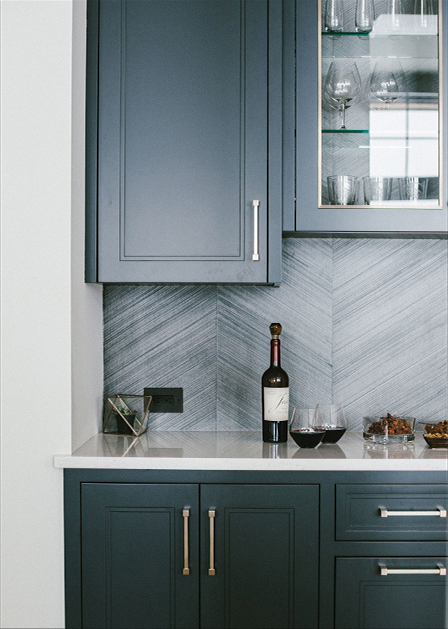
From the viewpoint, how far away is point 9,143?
63.2 inches

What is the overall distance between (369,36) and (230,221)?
0.76 meters

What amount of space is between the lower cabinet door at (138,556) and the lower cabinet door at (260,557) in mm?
53

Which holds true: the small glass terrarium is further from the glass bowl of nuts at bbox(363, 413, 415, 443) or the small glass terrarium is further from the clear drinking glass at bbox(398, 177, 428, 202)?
the clear drinking glass at bbox(398, 177, 428, 202)

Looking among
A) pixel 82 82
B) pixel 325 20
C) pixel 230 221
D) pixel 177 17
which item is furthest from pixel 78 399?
pixel 325 20

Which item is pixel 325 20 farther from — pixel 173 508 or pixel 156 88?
pixel 173 508

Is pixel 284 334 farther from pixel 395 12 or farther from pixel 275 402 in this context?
pixel 395 12

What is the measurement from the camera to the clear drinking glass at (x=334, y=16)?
5.77 feet

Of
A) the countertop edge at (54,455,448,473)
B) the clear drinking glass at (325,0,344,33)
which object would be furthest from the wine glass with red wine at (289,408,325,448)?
the clear drinking glass at (325,0,344,33)

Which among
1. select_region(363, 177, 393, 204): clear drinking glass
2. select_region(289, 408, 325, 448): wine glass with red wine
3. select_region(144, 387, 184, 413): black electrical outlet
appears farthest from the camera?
select_region(144, 387, 184, 413): black electrical outlet

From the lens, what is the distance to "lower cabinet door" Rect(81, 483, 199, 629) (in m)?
1.57

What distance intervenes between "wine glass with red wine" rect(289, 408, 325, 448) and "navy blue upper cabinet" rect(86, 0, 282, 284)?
1.61 feet

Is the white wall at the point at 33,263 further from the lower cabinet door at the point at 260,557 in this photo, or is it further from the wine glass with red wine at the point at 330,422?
the wine glass with red wine at the point at 330,422

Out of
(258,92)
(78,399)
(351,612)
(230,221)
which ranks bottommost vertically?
(351,612)

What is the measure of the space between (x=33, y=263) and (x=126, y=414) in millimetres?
586
